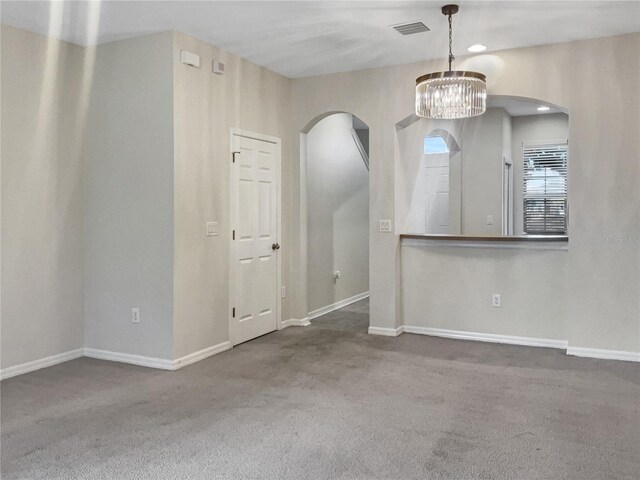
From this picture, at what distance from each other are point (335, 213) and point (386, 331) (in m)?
2.04

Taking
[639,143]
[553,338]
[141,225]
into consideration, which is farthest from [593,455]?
[141,225]

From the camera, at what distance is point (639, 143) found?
4.30 meters

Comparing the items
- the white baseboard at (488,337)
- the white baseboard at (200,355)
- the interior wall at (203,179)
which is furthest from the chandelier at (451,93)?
the white baseboard at (200,355)

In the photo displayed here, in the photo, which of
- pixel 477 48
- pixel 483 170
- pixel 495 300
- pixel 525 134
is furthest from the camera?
pixel 525 134

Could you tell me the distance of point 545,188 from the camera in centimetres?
816

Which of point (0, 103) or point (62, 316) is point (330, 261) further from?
point (0, 103)

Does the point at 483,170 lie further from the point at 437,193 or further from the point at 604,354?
the point at 604,354

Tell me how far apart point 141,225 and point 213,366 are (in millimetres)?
1240

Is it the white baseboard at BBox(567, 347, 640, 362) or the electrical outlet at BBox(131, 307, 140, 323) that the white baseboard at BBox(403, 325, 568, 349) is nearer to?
the white baseboard at BBox(567, 347, 640, 362)

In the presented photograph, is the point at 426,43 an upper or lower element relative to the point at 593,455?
upper

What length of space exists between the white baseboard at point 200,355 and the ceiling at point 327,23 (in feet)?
8.21

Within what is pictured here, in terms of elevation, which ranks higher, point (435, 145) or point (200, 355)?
point (435, 145)

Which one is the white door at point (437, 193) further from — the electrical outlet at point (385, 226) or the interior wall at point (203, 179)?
the interior wall at point (203, 179)

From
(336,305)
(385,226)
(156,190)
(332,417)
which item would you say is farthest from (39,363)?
(336,305)
